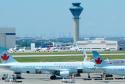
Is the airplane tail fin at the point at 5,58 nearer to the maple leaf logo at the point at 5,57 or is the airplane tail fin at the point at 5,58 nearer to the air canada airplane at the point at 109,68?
the maple leaf logo at the point at 5,57

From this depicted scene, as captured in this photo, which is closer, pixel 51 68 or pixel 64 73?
pixel 64 73

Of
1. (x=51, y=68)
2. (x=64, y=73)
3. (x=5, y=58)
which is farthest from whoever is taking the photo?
(x=5, y=58)

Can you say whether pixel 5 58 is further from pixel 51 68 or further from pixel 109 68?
pixel 109 68

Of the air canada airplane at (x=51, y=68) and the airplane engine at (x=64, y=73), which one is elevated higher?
the air canada airplane at (x=51, y=68)

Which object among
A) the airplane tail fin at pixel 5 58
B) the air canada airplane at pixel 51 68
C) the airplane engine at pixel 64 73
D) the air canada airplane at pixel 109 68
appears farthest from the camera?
the airplane tail fin at pixel 5 58

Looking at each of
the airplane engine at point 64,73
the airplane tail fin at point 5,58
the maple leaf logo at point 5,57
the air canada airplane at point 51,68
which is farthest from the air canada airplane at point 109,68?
the maple leaf logo at point 5,57

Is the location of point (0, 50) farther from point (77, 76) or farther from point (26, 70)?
point (77, 76)

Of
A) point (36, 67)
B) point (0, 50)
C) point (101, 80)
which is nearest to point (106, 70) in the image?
point (101, 80)

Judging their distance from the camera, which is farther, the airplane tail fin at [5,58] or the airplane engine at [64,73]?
the airplane tail fin at [5,58]

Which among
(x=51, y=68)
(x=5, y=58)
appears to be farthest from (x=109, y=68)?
(x=5, y=58)

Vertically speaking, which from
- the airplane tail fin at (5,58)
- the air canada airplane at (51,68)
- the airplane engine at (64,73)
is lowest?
the airplane engine at (64,73)

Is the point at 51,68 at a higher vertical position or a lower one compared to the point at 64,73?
higher

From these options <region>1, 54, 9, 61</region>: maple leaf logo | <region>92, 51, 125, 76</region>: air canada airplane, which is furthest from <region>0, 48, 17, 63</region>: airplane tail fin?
<region>92, 51, 125, 76</region>: air canada airplane

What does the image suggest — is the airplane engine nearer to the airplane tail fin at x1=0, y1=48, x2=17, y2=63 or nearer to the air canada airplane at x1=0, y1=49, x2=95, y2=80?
the air canada airplane at x1=0, y1=49, x2=95, y2=80
